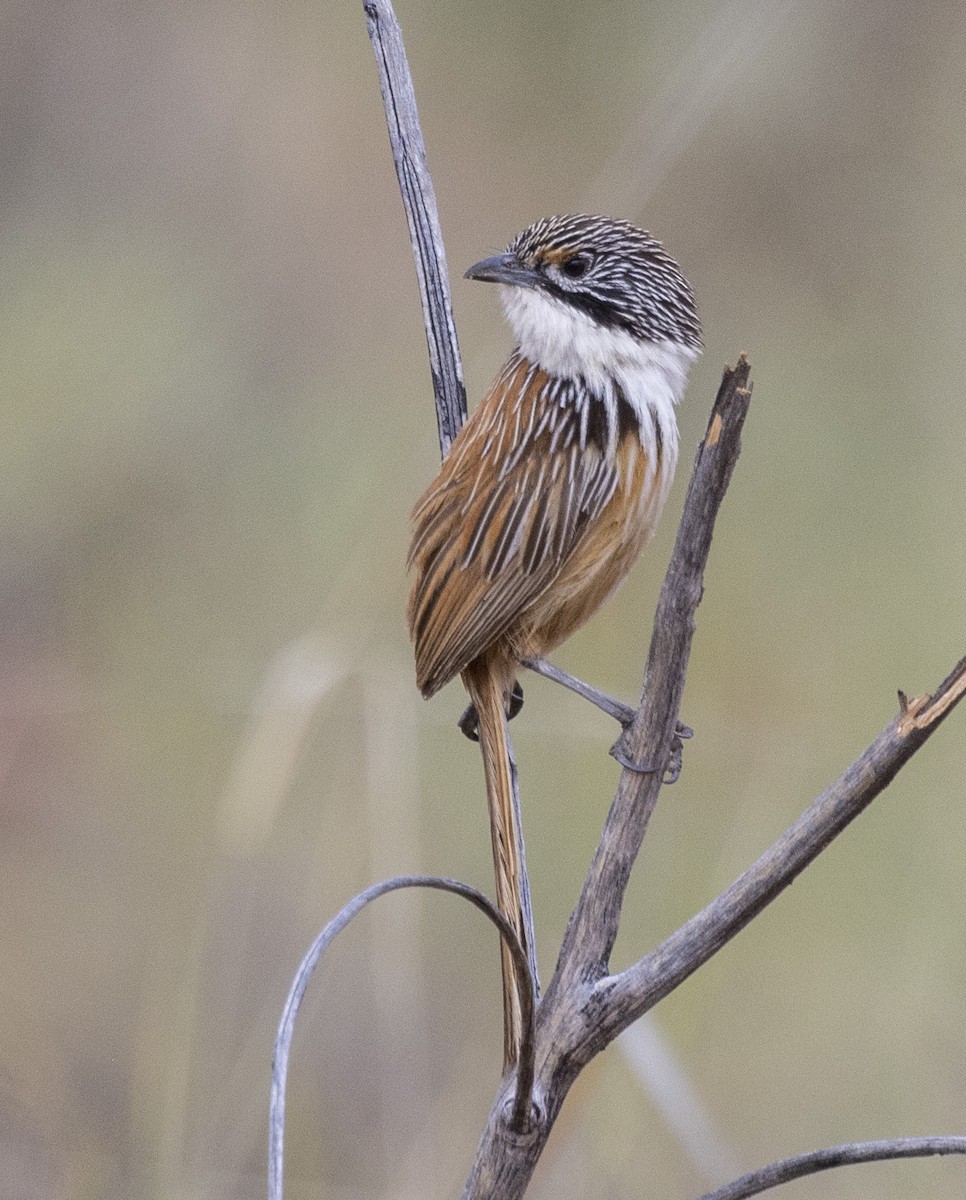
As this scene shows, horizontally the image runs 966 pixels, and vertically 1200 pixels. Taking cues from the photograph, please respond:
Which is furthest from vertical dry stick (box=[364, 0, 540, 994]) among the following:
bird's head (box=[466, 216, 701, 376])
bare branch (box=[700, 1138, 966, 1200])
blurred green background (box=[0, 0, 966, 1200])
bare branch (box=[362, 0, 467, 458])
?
bare branch (box=[700, 1138, 966, 1200])

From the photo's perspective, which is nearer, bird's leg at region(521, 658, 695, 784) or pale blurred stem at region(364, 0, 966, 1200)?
pale blurred stem at region(364, 0, 966, 1200)

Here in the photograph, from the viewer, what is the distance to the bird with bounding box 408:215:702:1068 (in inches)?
119

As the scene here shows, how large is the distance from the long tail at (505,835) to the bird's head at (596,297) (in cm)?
71

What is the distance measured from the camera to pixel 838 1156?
170cm

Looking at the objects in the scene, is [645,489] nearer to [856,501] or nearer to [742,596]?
[742,596]

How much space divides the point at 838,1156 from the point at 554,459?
165cm

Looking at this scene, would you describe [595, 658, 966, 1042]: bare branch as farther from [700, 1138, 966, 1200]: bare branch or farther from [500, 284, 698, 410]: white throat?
[500, 284, 698, 410]: white throat

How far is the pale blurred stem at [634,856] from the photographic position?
1.74m

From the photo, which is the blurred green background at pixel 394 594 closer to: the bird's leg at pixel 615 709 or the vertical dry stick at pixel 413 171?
the bird's leg at pixel 615 709

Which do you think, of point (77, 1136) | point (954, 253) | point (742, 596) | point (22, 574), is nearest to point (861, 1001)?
point (742, 596)

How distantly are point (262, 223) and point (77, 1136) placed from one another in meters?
2.80

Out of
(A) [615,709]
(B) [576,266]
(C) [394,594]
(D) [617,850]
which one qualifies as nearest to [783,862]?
(D) [617,850]

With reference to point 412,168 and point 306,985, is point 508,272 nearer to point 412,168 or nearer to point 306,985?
point 412,168

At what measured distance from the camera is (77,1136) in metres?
3.28
